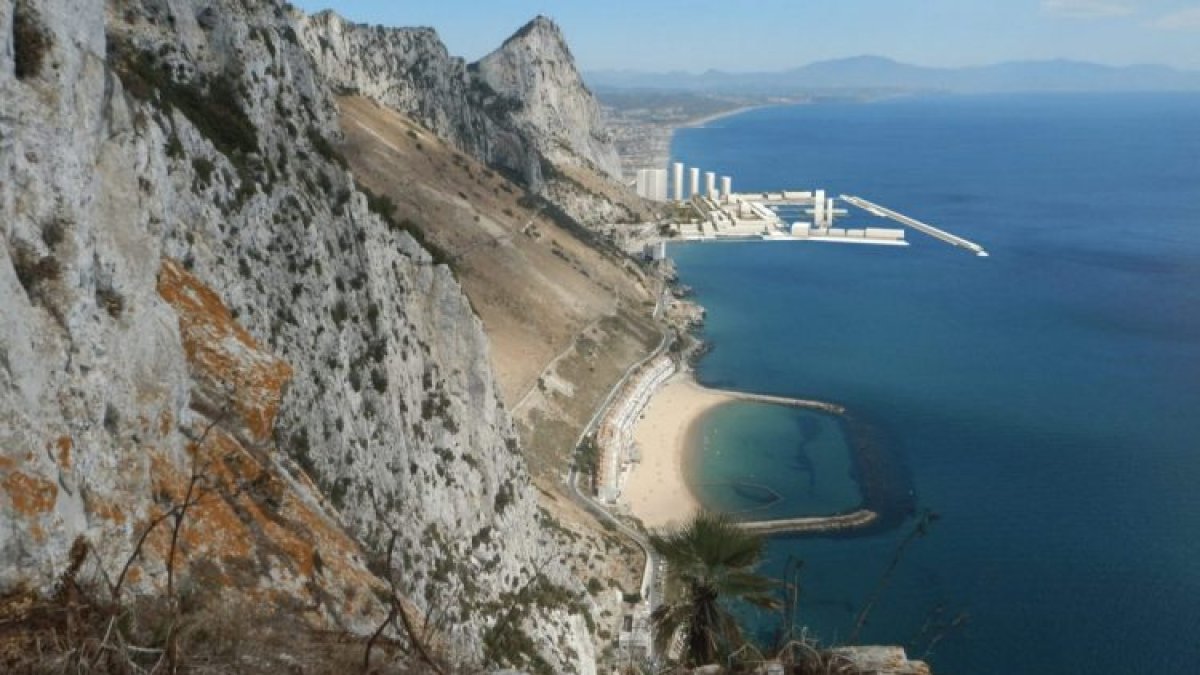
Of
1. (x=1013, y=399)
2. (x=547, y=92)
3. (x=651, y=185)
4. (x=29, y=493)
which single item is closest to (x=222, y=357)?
(x=29, y=493)

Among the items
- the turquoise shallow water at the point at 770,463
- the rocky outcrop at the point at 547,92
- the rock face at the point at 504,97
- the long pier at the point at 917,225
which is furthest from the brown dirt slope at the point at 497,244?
the long pier at the point at 917,225

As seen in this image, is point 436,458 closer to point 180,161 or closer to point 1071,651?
point 180,161

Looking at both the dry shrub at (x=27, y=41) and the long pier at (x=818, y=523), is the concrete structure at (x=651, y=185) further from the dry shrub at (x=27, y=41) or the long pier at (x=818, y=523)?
the dry shrub at (x=27, y=41)

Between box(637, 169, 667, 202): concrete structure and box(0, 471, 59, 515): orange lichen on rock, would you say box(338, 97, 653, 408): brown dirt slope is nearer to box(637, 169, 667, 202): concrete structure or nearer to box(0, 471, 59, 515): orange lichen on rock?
box(0, 471, 59, 515): orange lichen on rock

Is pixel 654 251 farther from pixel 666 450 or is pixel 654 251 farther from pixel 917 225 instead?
pixel 666 450

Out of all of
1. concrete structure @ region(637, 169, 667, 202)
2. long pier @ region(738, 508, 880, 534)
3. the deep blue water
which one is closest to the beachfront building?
the deep blue water

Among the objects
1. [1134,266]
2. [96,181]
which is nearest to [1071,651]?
[96,181]
